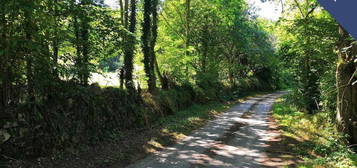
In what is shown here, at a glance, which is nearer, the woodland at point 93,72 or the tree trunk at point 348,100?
the woodland at point 93,72

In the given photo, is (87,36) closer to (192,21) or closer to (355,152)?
(355,152)

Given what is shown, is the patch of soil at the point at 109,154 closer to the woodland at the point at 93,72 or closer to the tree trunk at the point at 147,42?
the woodland at the point at 93,72

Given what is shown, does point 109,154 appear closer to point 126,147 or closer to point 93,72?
point 126,147

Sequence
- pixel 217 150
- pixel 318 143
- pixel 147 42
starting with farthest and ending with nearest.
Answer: pixel 147 42 < pixel 318 143 < pixel 217 150

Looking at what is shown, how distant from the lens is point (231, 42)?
32594mm

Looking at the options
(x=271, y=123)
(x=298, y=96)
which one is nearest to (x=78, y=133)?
(x=271, y=123)

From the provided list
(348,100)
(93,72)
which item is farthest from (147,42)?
(348,100)

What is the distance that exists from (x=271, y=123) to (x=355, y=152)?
6177 millimetres

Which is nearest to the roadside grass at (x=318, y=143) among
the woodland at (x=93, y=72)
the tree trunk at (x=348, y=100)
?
the woodland at (x=93, y=72)

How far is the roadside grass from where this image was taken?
27.3ft

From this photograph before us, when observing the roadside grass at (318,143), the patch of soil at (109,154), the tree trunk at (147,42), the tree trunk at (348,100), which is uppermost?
the tree trunk at (147,42)

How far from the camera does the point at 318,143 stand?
10.4m

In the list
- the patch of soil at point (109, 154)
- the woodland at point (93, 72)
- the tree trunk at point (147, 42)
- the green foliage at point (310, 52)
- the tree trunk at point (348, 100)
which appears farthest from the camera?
the tree trunk at point (147, 42)

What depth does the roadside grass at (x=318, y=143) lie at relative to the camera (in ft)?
27.3
